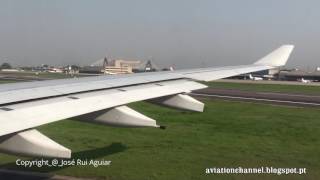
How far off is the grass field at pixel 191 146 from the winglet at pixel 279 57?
2.71m

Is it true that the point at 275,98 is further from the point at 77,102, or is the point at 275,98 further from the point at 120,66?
the point at 120,66

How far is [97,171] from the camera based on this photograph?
11156 millimetres

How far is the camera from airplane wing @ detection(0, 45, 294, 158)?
5.65m

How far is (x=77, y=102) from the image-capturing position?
6.74 m

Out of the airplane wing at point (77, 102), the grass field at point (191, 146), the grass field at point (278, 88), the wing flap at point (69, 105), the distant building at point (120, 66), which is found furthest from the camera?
the distant building at point (120, 66)

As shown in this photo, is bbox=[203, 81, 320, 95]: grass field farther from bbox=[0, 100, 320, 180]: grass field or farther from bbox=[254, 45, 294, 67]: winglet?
bbox=[254, 45, 294, 67]: winglet

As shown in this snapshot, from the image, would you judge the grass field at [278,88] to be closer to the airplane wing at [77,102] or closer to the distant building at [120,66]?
the airplane wing at [77,102]

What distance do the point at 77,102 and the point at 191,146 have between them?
811 cm

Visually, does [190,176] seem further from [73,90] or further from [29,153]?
[29,153]

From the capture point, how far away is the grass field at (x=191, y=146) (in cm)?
1127

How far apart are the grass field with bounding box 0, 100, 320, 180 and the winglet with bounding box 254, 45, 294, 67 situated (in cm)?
271

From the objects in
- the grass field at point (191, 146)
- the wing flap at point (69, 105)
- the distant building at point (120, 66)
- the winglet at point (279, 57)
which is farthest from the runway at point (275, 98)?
the distant building at point (120, 66)

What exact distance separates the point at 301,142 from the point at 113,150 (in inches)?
260

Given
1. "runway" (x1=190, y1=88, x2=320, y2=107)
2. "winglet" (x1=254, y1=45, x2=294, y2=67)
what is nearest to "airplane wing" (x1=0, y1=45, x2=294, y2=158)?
"winglet" (x1=254, y1=45, x2=294, y2=67)
